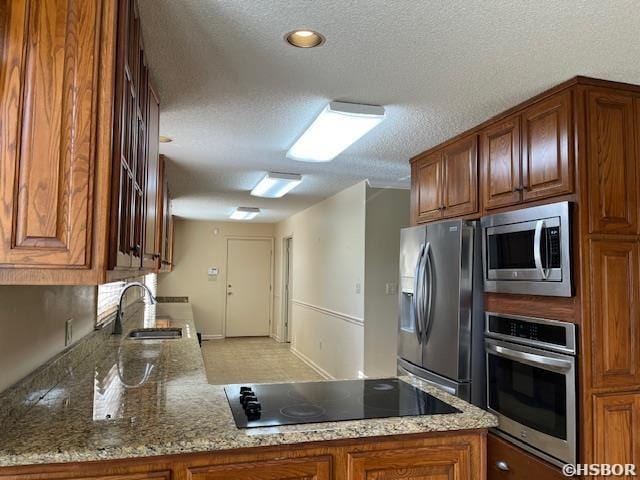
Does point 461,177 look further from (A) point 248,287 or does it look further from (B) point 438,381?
(A) point 248,287

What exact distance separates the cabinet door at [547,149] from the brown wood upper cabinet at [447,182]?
460 millimetres

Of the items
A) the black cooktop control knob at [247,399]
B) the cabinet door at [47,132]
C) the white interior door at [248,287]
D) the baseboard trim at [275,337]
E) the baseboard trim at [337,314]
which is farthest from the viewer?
the white interior door at [248,287]

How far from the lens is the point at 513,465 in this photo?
2.53 metres

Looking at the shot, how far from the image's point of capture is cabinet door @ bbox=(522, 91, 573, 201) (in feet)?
7.61

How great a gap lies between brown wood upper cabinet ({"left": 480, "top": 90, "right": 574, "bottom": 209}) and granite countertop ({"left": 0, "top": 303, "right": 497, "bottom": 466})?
1162 mm

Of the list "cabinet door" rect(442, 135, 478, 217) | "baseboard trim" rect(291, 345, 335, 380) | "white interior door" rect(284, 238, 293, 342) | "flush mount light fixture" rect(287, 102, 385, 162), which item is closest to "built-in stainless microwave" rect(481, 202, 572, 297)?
"cabinet door" rect(442, 135, 478, 217)

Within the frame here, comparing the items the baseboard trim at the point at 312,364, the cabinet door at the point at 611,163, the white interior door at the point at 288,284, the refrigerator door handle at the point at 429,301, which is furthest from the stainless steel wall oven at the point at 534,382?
the white interior door at the point at 288,284

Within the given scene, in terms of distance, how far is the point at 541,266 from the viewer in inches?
92.7

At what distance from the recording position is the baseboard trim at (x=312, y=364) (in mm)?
6030

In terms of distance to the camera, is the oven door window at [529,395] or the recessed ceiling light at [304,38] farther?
the oven door window at [529,395]

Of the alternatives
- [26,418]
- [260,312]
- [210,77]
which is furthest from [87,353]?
[260,312]

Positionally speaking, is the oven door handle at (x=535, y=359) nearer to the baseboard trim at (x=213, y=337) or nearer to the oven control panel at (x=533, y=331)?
the oven control panel at (x=533, y=331)

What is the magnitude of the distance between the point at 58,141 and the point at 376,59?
1389mm

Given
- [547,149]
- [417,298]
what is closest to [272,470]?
[547,149]
